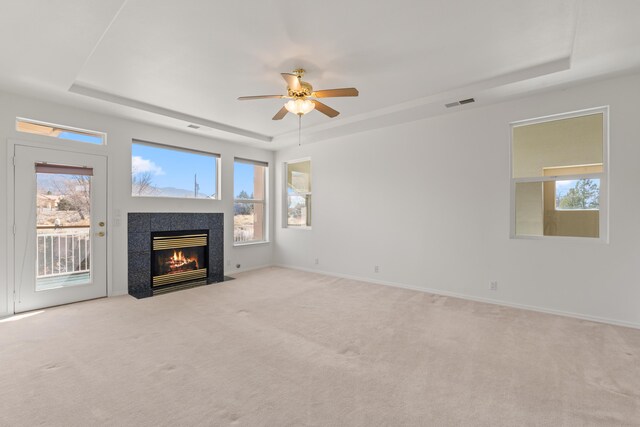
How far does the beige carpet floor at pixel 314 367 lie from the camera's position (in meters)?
1.88

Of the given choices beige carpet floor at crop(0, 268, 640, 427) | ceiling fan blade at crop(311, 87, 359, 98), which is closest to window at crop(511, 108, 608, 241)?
beige carpet floor at crop(0, 268, 640, 427)

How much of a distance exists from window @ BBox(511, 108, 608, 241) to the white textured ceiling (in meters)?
0.61

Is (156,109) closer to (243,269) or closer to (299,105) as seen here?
(299,105)

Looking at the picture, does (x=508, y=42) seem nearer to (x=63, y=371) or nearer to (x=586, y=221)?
(x=586, y=221)

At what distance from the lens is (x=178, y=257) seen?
536cm

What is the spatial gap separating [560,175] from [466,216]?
1.20m

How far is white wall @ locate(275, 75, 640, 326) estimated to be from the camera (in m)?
3.33

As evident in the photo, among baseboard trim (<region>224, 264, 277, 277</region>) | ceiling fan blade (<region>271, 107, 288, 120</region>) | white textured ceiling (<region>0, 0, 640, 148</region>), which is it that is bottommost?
baseboard trim (<region>224, 264, 277, 277</region>)

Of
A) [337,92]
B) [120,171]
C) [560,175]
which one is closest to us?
[337,92]

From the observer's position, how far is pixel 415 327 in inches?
129

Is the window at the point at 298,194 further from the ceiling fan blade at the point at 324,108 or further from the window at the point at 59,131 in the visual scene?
the window at the point at 59,131

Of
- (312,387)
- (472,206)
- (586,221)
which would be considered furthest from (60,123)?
(586,221)

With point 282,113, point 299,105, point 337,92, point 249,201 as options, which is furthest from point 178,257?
Result: point 337,92

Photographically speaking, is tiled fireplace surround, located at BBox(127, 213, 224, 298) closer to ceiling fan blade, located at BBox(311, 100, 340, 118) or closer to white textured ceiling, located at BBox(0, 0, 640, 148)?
white textured ceiling, located at BBox(0, 0, 640, 148)
